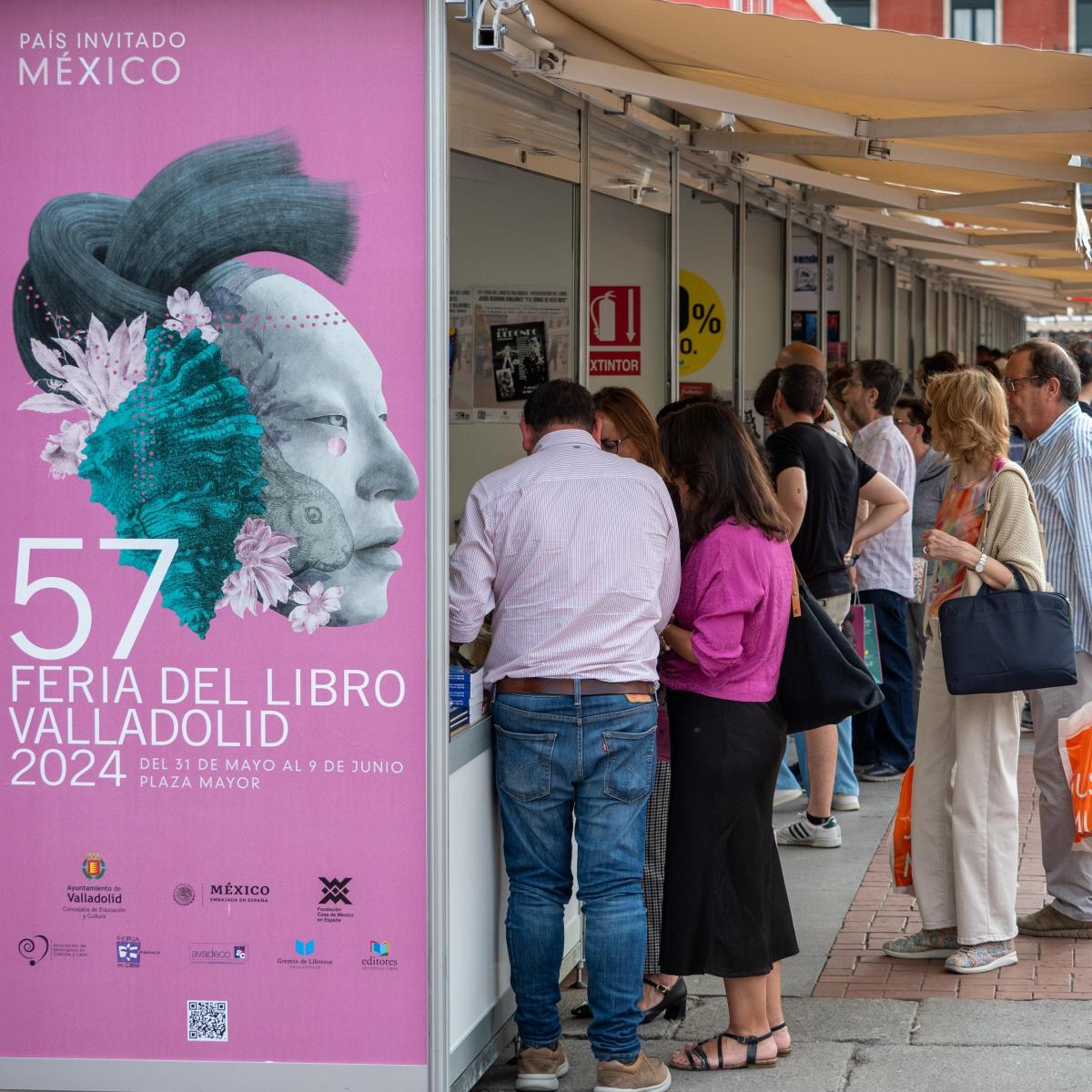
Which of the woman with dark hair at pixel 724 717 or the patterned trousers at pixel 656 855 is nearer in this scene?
the woman with dark hair at pixel 724 717

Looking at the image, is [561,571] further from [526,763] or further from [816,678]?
[816,678]

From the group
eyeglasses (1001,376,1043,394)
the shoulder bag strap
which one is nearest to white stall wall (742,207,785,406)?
eyeglasses (1001,376,1043,394)

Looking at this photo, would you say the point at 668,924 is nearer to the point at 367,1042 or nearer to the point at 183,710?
the point at 367,1042

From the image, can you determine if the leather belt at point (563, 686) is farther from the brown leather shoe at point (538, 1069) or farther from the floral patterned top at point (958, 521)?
→ the floral patterned top at point (958, 521)

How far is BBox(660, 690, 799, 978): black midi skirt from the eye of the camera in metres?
4.21

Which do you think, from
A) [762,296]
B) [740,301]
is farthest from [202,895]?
[762,296]

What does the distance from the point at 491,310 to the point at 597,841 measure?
11.1 feet

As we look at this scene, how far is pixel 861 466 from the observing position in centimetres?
693

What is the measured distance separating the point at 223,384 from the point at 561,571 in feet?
2.97

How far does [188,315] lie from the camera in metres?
3.81

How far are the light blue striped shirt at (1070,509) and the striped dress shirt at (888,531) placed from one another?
2408 millimetres

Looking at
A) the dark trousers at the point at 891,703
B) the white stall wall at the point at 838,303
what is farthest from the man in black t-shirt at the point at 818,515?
the white stall wall at the point at 838,303

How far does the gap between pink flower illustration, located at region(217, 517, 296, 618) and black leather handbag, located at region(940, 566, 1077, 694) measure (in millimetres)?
2049

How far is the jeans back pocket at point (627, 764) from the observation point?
4059 millimetres
